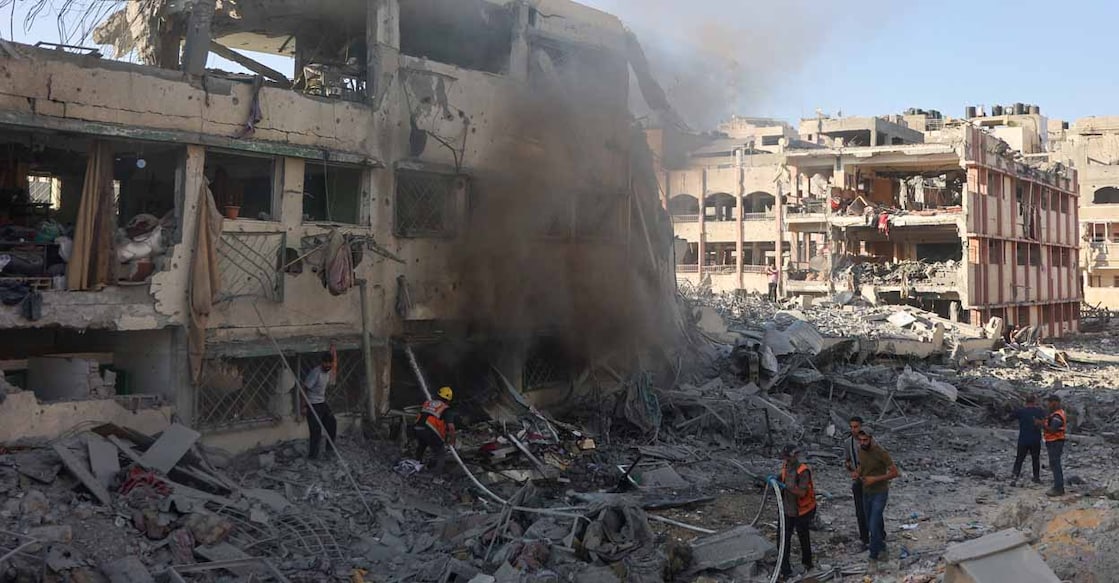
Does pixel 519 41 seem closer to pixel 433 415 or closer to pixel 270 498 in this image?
pixel 433 415

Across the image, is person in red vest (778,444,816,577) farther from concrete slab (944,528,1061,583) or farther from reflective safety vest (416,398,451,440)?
reflective safety vest (416,398,451,440)

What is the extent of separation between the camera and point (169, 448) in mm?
10297

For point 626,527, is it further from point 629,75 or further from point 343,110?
point 629,75

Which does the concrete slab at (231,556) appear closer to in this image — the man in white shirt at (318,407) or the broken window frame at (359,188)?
the man in white shirt at (318,407)

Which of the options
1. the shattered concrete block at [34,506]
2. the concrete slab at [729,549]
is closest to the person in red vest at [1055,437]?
the concrete slab at [729,549]

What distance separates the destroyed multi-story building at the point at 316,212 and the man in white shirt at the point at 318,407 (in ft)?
2.57

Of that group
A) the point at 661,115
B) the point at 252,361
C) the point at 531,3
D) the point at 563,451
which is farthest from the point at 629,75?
the point at 252,361

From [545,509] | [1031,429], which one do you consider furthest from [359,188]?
[1031,429]

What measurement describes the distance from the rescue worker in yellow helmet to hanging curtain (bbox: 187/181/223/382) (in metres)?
2.87

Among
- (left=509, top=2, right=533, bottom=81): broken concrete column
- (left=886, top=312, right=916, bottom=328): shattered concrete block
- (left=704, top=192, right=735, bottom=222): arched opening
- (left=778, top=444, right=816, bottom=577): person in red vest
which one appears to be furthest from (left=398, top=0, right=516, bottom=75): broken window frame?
(left=704, top=192, right=735, bottom=222): arched opening

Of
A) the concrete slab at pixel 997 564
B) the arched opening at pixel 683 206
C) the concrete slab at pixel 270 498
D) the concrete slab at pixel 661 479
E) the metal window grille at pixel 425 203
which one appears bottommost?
the concrete slab at pixel 661 479

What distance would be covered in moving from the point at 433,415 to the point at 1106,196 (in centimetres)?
5409

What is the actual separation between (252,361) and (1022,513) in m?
9.58

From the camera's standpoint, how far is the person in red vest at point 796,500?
28.5 ft
